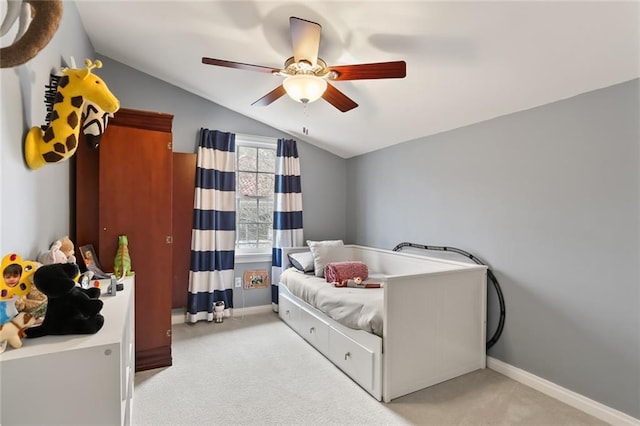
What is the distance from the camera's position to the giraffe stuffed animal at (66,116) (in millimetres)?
1349

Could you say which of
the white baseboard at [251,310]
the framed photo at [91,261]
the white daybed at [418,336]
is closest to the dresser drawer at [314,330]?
the white daybed at [418,336]

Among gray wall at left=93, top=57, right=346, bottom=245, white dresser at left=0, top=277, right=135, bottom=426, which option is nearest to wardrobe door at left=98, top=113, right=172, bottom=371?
gray wall at left=93, top=57, right=346, bottom=245

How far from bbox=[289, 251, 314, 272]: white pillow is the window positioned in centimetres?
46

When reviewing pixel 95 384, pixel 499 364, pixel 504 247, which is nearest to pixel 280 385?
pixel 95 384

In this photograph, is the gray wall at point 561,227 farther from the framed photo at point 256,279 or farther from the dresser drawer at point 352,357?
the framed photo at point 256,279

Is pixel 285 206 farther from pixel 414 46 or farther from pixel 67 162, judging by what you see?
pixel 414 46

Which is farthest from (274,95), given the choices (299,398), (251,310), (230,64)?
(251,310)

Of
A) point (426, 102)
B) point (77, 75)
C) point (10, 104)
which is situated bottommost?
point (10, 104)

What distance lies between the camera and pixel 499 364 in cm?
250

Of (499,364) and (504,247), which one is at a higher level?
(504,247)

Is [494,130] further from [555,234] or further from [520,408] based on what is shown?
[520,408]

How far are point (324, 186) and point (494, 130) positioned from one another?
7.49 feet

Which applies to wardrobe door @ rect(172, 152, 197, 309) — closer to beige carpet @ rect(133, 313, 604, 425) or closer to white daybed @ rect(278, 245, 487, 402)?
beige carpet @ rect(133, 313, 604, 425)

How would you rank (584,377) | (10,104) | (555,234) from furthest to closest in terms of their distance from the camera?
(555,234)
(584,377)
(10,104)
